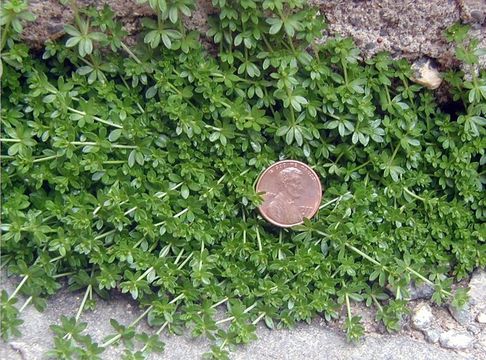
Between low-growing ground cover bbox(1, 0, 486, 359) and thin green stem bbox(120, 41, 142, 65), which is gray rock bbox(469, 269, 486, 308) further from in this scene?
thin green stem bbox(120, 41, 142, 65)

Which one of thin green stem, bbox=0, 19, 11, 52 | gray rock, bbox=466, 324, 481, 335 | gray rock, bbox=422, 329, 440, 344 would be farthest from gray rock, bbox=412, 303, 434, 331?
thin green stem, bbox=0, 19, 11, 52

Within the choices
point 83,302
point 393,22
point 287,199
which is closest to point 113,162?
point 83,302

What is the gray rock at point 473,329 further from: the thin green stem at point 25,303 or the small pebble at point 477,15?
the thin green stem at point 25,303

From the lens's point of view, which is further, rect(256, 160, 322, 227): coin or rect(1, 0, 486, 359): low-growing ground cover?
rect(256, 160, 322, 227): coin

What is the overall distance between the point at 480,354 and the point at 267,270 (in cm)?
100

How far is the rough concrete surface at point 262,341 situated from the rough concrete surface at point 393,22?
119 cm

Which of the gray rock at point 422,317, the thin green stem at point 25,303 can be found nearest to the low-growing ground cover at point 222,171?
the thin green stem at point 25,303

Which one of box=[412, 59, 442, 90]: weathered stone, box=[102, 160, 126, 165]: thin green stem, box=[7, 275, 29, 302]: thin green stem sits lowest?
box=[7, 275, 29, 302]: thin green stem

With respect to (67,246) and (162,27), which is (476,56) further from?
(67,246)

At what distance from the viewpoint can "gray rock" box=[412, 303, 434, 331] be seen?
320 centimetres

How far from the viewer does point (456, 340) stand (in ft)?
10.3

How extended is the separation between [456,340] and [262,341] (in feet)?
2.83

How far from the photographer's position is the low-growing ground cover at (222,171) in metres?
2.98

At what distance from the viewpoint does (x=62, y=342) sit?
2805 mm
